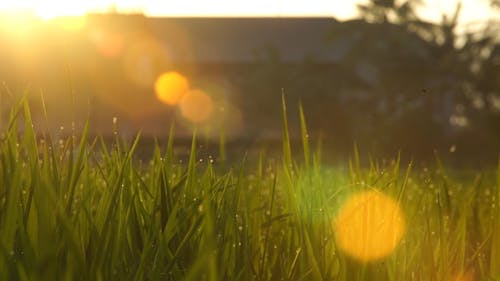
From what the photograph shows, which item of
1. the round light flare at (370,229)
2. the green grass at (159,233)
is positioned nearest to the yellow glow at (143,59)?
the green grass at (159,233)

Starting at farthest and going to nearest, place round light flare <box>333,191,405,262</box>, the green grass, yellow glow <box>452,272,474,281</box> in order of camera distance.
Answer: yellow glow <box>452,272,474,281</box> < round light flare <box>333,191,405,262</box> < the green grass

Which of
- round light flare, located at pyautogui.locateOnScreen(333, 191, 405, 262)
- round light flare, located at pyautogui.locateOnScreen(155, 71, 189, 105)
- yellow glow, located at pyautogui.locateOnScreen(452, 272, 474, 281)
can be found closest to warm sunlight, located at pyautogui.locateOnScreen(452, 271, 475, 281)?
yellow glow, located at pyautogui.locateOnScreen(452, 272, 474, 281)

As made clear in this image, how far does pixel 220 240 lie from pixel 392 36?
28.0m

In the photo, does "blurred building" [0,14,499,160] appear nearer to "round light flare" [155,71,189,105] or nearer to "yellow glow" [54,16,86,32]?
"yellow glow" [54,16,86,32]

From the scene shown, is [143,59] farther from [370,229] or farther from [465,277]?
[370,229]

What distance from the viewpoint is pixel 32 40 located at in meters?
34.3

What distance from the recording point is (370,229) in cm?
200

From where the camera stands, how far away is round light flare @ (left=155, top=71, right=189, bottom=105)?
116ft

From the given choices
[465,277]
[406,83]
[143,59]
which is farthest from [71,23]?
[465,277]

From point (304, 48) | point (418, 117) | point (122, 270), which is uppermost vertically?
point (304, 48)

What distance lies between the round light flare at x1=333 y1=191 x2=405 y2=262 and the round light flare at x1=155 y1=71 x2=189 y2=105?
33.0m

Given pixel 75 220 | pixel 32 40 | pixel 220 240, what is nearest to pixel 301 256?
pixel 220 240

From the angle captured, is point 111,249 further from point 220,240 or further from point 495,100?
point 495,100

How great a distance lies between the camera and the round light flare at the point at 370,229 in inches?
76.5
